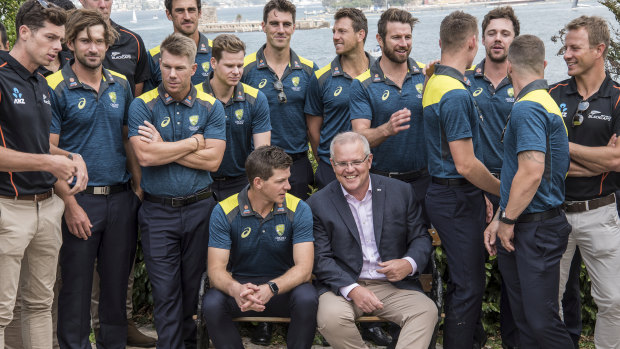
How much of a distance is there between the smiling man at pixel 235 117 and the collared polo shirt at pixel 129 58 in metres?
0.70

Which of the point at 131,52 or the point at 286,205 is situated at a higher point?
the point at 131,52

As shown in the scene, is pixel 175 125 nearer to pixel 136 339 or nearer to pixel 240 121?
pixel 240 121

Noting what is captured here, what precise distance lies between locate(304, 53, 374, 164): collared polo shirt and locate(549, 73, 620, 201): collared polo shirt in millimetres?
1979

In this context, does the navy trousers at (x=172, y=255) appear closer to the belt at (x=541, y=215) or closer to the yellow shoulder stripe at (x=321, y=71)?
the yellow shoulder stripe at (x=321, y=71)

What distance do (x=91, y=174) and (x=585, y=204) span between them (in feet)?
12.1

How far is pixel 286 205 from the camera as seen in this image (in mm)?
5180

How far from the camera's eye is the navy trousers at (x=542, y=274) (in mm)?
4605

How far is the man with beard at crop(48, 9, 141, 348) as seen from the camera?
516cm

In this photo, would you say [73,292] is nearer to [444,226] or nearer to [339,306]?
[339,306]

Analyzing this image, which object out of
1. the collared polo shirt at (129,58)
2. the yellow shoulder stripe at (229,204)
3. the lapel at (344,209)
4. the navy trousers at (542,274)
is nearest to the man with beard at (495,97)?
the navy trousers at (542,274)

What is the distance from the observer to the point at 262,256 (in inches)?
205

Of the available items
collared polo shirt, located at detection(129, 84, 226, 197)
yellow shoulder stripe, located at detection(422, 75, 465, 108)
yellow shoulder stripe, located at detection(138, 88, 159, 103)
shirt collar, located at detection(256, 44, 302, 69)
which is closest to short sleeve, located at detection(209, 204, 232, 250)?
collared polo shirt, located at detection(129, 84, 226, 197)

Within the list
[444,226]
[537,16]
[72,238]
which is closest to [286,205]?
[444,226]

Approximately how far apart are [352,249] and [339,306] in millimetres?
456
